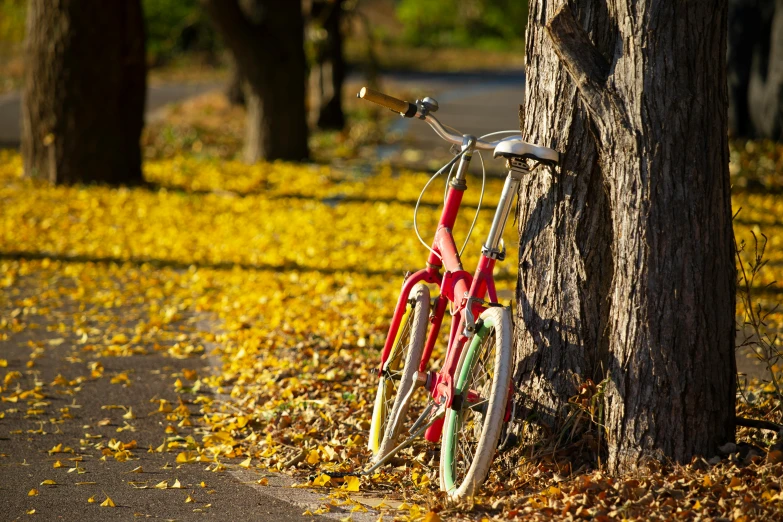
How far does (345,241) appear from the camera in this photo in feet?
→ 28.9

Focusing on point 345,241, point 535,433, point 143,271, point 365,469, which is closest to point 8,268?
point 143,271

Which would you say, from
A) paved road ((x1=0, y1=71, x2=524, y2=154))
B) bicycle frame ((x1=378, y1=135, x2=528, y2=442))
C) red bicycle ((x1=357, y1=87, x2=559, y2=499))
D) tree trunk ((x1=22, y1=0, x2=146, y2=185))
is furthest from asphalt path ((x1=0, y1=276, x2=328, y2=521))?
paved road ((x1=0, y1=71, x2=524, y2=154))

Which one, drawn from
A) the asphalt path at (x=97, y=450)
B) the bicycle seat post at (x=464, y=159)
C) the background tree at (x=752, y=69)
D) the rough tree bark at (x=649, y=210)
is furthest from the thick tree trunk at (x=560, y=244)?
the background tree at (x=752, y=69)

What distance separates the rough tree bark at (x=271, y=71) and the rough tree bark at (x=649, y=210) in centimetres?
861

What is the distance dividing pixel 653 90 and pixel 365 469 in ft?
6.77

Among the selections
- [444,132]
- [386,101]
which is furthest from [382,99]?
[444,132]

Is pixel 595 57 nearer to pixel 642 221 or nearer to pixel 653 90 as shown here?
pixel 653 90

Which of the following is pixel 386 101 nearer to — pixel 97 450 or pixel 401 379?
pixel 401 379

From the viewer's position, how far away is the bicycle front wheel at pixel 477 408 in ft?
11.0

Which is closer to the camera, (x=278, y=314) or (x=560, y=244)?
(x=560, y=244)

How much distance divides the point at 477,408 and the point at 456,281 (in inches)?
21.3

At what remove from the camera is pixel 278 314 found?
6.54 metres

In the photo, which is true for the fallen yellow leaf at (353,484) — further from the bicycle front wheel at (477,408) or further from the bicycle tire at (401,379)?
the bicycle front wheel at (477,408)

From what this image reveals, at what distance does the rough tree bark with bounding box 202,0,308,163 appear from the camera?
1185cm
